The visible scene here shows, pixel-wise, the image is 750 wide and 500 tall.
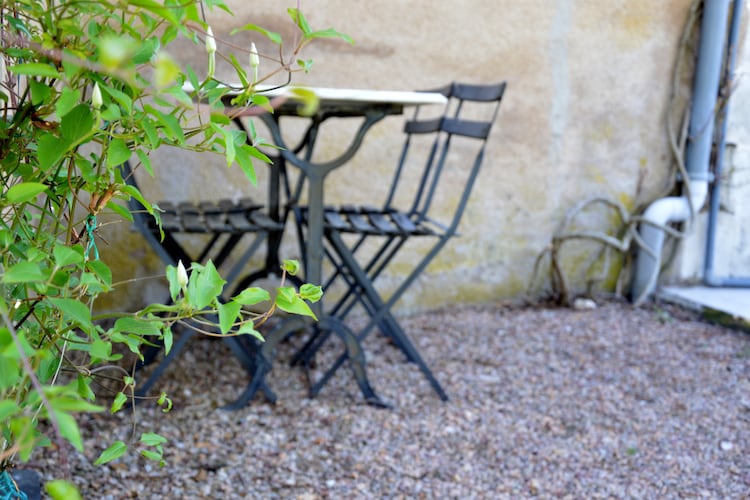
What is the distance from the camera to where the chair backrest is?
2570 millimetres

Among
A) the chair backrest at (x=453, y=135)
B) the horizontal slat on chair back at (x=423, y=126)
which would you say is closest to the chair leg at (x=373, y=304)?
the chair backrest at (x=453, y=135)

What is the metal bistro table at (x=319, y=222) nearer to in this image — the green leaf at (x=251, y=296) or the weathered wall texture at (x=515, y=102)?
the weathered wall texture at (x=515, y=102)

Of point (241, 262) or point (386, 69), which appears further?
point (386, 69)

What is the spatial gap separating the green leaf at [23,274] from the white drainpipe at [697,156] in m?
3.65

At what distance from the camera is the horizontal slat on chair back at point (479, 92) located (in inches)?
99.7

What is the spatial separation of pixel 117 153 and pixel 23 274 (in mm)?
211

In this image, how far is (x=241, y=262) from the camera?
2.42 metres

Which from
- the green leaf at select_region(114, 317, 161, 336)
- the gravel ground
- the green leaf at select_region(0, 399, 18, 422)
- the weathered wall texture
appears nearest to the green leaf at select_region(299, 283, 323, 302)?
the green leaf at select_region(114, 317, 161, 336)

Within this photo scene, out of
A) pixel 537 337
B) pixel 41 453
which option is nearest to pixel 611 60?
pixel 537 337

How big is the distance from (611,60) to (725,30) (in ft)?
2.10

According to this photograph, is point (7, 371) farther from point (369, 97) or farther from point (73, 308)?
point (369, 97)

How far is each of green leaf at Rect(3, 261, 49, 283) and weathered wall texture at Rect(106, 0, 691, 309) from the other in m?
2.62

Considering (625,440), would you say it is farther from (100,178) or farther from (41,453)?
(100,178)

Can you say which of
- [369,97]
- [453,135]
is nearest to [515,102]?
[453,135]
